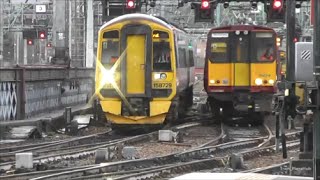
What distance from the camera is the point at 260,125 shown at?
21.1 meters

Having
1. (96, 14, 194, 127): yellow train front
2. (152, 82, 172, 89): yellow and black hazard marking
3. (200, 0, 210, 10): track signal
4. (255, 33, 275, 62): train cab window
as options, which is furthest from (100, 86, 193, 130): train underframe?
(200, 0, 210, 10): track signal

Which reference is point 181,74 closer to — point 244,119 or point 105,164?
point 244,119

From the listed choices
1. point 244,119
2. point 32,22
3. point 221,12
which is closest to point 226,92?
point 244,119

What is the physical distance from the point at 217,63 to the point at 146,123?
140 inches

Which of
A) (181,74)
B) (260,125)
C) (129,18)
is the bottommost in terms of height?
(260,125)

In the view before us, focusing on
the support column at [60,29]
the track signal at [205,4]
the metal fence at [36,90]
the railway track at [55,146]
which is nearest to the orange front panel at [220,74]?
the railway track at [55,146]

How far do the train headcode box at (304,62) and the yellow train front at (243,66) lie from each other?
13.8 m

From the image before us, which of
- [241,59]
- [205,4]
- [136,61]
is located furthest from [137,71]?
[205,4]

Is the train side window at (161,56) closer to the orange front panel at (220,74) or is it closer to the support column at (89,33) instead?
the orange front panel at (220,74)

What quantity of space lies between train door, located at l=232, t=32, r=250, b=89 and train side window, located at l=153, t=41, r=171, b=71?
3.06 metres

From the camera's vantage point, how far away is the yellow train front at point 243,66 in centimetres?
1964

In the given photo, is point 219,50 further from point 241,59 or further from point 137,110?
point 137,110

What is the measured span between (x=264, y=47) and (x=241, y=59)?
32.3 inches

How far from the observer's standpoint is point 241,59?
1983 centimetres
